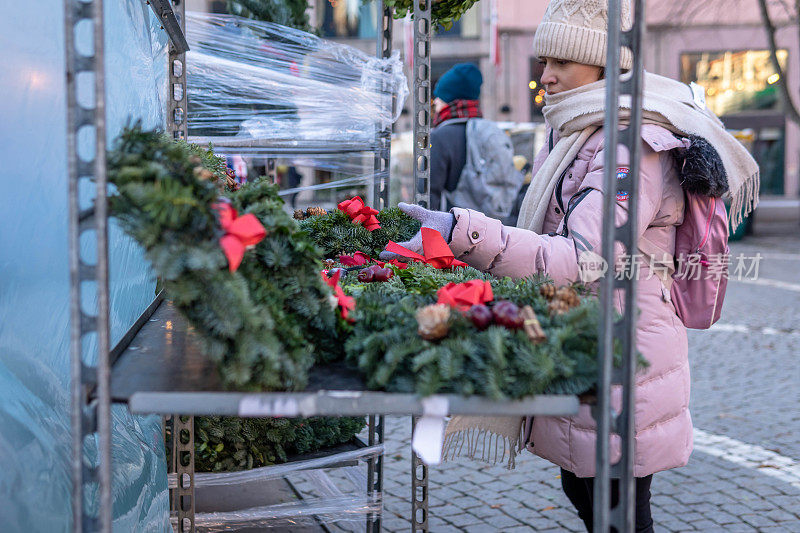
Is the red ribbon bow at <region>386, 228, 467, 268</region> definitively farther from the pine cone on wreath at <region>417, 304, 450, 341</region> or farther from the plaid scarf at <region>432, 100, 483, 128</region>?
the plaid scarf at <region>432, 100, 483, 128</region>

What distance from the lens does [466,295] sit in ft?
4.98

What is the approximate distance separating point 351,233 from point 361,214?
0.38 ft

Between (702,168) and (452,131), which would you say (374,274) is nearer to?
(702,168)

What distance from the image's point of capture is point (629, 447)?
1434 millimetres

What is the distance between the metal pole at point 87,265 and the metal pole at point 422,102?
1802 mm

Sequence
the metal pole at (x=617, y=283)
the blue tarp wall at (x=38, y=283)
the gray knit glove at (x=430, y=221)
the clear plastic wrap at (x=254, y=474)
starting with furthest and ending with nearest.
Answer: the clear plastic wrap at (x=254, y=474)
the gray knit glove at (x=430, y=221)
the blue tarp wall at (x=38, y=283)
the metal pole at (x=617, y=283)

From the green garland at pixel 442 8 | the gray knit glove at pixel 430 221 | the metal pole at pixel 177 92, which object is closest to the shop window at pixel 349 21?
the green garland at pixel 442 8

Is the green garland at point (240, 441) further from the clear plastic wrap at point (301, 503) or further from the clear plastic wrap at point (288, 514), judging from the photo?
the clear plastic wrap at point (288, 514)

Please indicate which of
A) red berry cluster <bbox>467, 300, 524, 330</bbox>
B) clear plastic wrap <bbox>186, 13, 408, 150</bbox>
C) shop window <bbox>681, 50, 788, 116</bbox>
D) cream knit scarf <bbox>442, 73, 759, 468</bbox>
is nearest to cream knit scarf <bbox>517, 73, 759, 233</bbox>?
cream knit scarf <bbox>442, 73, 759, 468</bbox>

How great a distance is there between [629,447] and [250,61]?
2531 mm

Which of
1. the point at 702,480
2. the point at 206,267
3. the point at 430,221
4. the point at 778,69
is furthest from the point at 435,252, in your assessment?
the point at 778,69

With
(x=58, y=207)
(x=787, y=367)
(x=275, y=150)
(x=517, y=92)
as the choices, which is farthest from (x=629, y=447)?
(x=517, y=92)

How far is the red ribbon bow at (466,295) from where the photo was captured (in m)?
1.51

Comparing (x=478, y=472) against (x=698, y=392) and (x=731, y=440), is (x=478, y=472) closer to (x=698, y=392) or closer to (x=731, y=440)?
(x=731, y=440)
